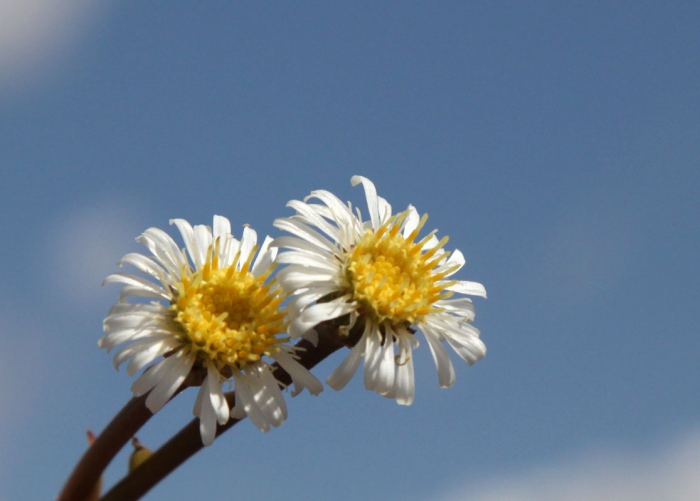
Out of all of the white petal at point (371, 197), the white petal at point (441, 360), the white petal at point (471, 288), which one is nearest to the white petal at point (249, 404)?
the white petal at point (441, 360)

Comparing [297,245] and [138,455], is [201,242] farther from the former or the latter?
[138,455]

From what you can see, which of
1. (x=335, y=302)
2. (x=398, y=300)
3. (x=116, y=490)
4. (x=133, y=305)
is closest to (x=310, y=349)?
(x=335, y=302)

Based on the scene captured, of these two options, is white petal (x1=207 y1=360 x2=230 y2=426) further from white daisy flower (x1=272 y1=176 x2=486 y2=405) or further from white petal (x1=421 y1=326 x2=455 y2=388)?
white petal (x1=421 y1=326 x2=455 y2=388)

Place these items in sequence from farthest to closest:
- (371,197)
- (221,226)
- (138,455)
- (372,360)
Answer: (371,197) < (221,226) < (138,455) < (372,360)

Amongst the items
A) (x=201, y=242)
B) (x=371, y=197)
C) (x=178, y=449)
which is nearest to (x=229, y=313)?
(x=201, y=242)

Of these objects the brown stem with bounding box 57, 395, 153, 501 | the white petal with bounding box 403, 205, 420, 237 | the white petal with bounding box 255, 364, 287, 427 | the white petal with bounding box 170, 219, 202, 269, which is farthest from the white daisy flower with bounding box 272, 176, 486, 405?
the brown stem with bounding box 57, 395, 153, 501

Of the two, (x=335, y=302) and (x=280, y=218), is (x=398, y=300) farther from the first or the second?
(x=280, y=218)

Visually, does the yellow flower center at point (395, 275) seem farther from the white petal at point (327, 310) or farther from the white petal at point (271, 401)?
the white petal at point (271, 401)
